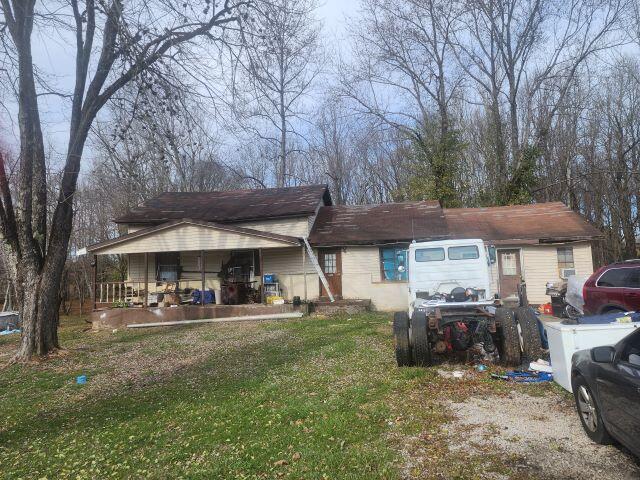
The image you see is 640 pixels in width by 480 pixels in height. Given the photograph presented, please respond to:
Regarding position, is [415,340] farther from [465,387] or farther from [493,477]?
[493,477]

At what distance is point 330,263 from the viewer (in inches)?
796

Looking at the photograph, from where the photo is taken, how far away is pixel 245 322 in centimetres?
1662

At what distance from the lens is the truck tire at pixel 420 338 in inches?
305

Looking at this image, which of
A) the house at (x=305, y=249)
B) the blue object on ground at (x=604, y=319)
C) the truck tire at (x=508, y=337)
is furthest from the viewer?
the house at (x=305, y=249)

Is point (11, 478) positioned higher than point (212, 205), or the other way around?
point (212, 205)

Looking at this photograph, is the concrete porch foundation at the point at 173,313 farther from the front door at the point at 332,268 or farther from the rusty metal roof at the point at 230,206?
the rusty metal roof at the point at 230,206

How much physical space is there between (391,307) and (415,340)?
11697 millimetres

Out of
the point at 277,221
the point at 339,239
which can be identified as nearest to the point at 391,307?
the point at 339,239

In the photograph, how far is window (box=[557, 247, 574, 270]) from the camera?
19.4m

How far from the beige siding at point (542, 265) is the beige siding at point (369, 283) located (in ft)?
16.9

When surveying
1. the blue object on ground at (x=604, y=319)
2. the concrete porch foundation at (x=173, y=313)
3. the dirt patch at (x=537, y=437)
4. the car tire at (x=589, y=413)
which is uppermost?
the blue object on ground at (x=604, y=319)

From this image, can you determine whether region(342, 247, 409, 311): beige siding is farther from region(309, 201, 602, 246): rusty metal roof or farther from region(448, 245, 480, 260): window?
region(448, 245, 480, 260): window

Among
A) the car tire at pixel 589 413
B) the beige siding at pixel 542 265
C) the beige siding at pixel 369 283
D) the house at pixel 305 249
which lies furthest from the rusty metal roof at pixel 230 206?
the car tire at pixel 589 413

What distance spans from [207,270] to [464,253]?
1309 cm
